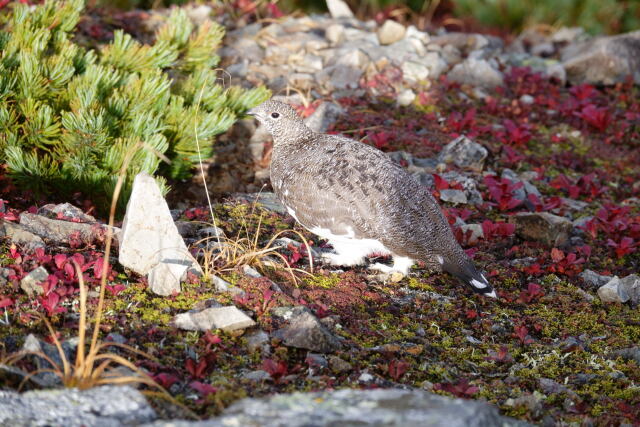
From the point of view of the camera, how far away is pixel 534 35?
11.2 metres

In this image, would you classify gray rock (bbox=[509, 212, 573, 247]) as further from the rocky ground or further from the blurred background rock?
the blurred background rock

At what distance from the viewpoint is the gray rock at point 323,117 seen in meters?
7.45

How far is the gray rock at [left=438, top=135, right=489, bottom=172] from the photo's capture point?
7281 millimetres

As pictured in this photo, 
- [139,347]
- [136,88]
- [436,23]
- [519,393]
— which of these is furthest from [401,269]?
[436,23]

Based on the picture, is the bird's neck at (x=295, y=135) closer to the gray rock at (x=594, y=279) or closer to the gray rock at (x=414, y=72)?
the gray rock at (x=594, y=279)

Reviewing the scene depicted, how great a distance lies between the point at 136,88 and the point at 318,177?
177 cm

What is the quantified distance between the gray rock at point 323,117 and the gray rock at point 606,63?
3843mm

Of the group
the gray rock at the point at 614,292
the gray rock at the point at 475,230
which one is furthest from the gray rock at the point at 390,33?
the gray rock at the point at 614,292

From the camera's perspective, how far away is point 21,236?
455cm

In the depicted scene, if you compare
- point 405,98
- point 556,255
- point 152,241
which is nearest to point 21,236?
point 152,241

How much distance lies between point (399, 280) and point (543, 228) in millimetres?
1700

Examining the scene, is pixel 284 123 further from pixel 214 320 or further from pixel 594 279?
pixel 594 279

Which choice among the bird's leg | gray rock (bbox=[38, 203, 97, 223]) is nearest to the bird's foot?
the bird's leg

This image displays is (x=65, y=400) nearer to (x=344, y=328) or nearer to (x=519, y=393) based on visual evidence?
(x=344, y=328)
